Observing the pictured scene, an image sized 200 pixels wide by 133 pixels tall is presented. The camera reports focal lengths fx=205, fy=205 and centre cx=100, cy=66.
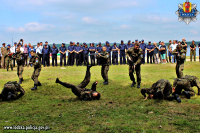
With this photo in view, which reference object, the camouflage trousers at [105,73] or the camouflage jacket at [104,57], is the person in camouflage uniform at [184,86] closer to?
the camouflage trousers at [105,73]

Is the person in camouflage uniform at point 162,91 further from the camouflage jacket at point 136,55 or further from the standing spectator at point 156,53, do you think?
the standing spectator at point 156,53

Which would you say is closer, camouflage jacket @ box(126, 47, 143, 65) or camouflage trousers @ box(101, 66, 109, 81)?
camouflage jacket @ box(126, 47, 143, 65)

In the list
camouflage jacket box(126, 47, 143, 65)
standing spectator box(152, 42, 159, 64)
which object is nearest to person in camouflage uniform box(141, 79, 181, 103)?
camouflage jacket box(126, 47, 143, 65)

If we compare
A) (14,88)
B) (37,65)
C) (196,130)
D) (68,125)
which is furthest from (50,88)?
(196,130)

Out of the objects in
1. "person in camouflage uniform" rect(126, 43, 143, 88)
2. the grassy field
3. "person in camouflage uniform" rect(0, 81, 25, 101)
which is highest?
"person in camouflage uniform" rect(126, 43, 143, 88)

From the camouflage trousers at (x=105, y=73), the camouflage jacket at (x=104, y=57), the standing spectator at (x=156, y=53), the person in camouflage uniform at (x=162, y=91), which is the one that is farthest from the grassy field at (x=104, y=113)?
the standing spectator at (x=156, y=53)

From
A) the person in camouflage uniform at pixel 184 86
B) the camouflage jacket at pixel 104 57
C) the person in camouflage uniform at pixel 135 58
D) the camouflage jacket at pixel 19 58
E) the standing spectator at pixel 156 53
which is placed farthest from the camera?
the standing spectator at pixel 156 53

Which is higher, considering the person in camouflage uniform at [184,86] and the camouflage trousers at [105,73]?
the camouflage trousers at [105,73]

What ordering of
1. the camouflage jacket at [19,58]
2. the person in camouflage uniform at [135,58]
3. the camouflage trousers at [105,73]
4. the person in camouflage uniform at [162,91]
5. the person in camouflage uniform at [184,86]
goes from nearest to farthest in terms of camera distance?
the person in camouflage uniform at [162,91], the person in camouflage uniform at [184,86], the person in camouflage uniform at [135,58], the camouflage trousers at [105,73], the camouflage jacket at [19,58]

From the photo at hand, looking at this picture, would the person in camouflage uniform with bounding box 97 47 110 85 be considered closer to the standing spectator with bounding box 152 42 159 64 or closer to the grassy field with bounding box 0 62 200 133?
the grassy field with bounding box 0 62 200 133

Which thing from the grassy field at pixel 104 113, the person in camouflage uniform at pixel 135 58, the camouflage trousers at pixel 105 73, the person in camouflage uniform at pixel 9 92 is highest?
the person in camouflage uniform at pixel 135 58

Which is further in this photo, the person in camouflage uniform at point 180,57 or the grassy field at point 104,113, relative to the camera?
the person in camouflage uniform at point 180,57

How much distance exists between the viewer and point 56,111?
26.2 ft

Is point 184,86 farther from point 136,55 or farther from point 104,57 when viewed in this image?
point 104,57
